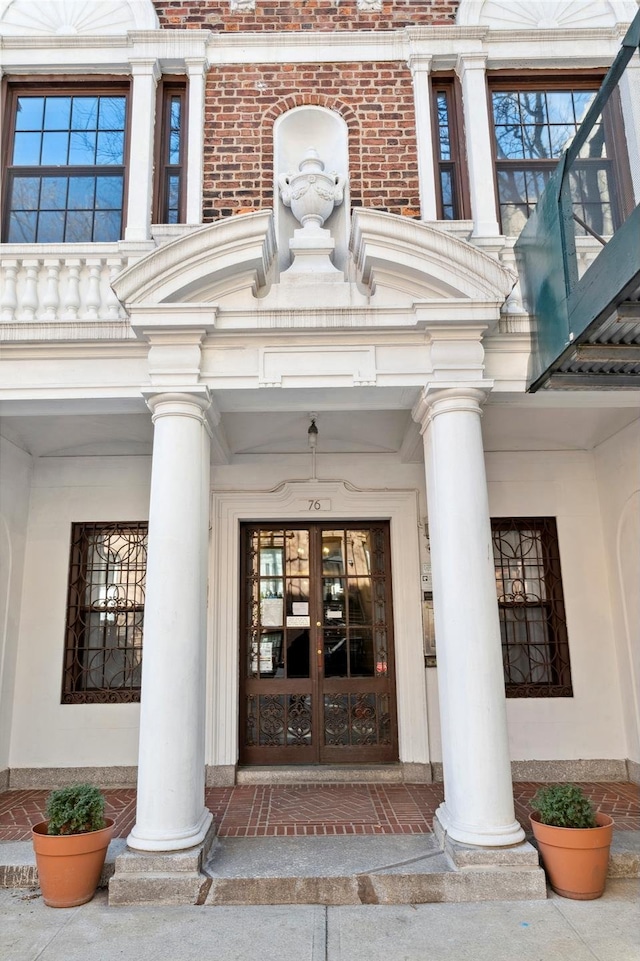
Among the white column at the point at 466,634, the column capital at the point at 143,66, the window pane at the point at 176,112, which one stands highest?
the column capital at the point at 143,66

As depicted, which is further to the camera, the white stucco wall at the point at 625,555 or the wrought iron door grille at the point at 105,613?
the wrought iron door grille at the point at 105,613

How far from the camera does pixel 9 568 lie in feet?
22.0

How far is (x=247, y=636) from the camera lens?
23.6ft

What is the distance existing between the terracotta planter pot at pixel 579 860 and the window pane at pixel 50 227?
6.54 meters

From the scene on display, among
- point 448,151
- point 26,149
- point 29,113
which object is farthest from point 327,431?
Answer: point 29,113

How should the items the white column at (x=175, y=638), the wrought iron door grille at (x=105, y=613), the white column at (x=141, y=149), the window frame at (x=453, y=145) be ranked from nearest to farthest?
the white column at (x=175, y=638) → the white column at (x=141, y=149) → the window frame at (x=453, y=145) → the wrought iron door grille at (x=105, y=613)

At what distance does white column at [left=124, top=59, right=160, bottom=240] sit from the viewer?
6113 mm

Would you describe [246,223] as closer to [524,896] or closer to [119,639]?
[119,639]

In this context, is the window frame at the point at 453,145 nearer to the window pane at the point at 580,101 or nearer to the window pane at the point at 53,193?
the window pane at the point at 580,101

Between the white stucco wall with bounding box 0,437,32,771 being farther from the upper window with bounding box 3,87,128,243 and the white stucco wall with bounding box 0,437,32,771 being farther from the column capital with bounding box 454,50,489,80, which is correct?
the column capital with bounding box 454,50,489,80

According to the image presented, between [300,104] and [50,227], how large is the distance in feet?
8.88

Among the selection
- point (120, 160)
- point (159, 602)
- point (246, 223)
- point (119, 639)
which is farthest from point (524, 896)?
point (120, 160)

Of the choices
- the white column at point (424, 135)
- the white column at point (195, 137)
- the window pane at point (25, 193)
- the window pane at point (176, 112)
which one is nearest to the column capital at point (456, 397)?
the white column at point (424, 135)

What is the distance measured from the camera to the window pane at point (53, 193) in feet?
21.5
